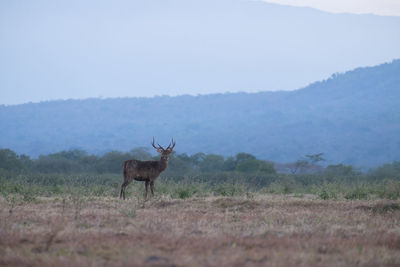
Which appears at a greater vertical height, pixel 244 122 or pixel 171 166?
pixel 244 122

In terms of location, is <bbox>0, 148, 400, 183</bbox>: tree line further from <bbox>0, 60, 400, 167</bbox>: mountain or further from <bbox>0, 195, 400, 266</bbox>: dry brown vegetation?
<bbox>0, 60, 400, 167</bbox>: mountain

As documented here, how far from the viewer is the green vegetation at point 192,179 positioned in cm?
1733

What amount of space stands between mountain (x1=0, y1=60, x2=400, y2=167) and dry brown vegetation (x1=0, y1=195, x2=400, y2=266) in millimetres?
81686

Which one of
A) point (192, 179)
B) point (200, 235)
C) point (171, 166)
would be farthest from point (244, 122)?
point (200, 235)

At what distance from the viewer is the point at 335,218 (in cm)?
1138

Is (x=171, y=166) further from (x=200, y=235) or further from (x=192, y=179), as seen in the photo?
(x=200, y=235)

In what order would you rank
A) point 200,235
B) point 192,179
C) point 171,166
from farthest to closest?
point 171,166, point 192,179, point 200,235

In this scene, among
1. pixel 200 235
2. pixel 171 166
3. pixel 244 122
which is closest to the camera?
pixel 200 235

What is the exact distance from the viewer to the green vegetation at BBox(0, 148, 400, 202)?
56.9 ft

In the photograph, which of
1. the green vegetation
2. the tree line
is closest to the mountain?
the tree line

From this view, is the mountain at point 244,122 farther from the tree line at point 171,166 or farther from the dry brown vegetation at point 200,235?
the dry brown vegetation at point 200,235

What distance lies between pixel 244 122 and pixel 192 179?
10521 centimetres

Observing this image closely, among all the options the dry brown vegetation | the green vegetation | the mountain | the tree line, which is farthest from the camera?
the mountain

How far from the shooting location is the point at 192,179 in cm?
3108
